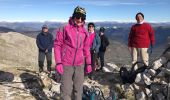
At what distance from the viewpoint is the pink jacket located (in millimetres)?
9227

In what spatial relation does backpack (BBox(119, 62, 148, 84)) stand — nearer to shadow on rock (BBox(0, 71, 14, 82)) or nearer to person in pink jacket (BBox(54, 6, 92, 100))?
person in pink jacket (BBox(54, 6, 92, 100))

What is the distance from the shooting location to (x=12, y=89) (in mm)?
14047

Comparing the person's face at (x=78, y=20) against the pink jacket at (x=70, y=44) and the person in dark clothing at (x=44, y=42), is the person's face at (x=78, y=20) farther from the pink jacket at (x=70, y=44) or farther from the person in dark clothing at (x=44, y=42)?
the person in dark clothing at (x=44, y=42)

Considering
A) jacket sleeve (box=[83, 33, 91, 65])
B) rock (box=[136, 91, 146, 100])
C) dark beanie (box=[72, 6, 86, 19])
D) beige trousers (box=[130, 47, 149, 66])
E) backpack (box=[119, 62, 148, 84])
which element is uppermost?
dark beanie (box=[72, 6, 86, 19])

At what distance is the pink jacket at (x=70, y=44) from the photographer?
9227mm

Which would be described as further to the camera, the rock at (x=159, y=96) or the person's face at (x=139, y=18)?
the person's face at (x=139, y=18)

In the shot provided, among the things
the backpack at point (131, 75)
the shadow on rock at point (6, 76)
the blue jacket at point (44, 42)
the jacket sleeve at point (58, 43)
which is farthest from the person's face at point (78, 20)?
the blue jacket at point (44, 42)

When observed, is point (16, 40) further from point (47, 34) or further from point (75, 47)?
point (75, 47)

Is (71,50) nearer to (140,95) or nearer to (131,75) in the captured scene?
(140,95)

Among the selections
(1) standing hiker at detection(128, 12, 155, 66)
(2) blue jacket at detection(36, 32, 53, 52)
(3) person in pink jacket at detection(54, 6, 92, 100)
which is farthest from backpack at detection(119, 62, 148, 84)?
(3) person in pink jacket at detection(54, 6, 92, 100)

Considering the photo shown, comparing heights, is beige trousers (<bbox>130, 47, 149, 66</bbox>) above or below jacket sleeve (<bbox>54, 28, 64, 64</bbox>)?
below

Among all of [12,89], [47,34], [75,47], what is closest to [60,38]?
[75,47]

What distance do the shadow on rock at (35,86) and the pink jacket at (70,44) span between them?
4245mm

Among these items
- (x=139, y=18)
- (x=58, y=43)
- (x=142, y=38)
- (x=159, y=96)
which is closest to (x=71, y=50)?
(x=58, y=43)
